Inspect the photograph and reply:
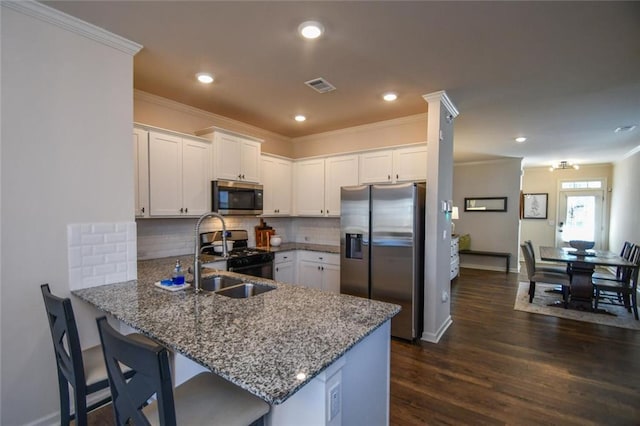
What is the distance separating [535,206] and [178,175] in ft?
30.8

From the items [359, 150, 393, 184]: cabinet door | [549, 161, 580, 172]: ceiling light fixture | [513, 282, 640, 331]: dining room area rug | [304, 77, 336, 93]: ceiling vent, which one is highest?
[304, 77, 336, 93]: ceiling vent

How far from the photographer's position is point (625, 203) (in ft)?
21.2

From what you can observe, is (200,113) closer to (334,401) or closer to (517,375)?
(334,401)

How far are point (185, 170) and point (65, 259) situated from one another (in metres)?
1.56

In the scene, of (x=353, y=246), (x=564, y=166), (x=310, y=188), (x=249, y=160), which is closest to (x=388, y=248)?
(x=353, y=246)

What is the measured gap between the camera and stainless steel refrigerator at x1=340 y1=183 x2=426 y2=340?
3.28 metres

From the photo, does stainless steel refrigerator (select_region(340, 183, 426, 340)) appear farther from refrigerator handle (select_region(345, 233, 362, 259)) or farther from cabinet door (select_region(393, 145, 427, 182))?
cabinet door (select_region(393, 145, 427, 182))

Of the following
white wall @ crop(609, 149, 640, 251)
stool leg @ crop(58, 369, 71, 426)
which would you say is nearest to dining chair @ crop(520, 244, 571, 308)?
white wall @ crop(609, 149, 640, 251)

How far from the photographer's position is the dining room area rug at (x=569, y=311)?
395cm

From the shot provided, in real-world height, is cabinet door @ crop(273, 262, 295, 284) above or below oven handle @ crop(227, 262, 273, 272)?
below

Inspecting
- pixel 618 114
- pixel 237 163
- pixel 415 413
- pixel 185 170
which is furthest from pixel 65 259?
pixel 618 114

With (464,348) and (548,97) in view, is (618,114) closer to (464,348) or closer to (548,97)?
(548,97)

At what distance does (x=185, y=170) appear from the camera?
3.32 m

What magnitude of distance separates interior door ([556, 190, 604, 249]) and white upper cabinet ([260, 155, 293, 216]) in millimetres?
7895
